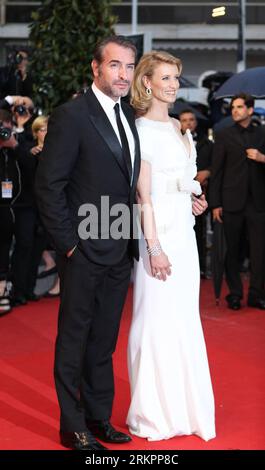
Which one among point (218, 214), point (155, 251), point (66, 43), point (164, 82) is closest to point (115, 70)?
point (164, 82)

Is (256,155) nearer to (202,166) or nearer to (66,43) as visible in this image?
(202,166)

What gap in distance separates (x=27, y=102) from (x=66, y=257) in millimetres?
4920

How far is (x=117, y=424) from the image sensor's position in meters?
4.94

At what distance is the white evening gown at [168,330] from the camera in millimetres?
4664

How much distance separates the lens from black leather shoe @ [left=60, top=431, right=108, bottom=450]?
4391mm

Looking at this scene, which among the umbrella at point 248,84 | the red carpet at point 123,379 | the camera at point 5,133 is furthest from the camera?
the umbrella at point 248,84

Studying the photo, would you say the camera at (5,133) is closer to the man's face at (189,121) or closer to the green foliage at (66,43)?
the green foliage at (66,43)

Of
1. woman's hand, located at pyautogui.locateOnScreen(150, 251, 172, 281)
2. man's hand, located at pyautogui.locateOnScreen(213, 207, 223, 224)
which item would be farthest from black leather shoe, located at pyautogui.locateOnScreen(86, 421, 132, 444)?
man's hand, located at pyautogui.locateOnScreen(213, 207, 223, 224)

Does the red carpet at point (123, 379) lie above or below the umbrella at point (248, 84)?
below

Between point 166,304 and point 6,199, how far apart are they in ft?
13.2

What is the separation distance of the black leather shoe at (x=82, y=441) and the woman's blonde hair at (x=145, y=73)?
5.13ft

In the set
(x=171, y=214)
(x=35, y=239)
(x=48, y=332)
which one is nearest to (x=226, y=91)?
(x=35, y=239)

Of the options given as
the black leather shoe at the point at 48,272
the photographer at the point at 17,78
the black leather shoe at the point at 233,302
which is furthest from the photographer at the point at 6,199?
the black leather shoe at the point at 233,302

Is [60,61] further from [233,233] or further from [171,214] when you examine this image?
[171,214]
